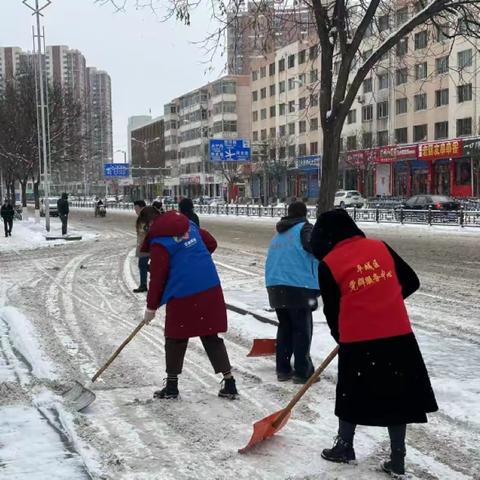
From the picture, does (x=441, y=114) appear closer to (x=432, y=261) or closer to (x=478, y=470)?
(x=432, y=261)

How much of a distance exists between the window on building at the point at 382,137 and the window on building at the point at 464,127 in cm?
874

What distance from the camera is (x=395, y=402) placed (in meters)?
3.68

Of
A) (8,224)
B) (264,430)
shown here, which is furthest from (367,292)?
(8,224)

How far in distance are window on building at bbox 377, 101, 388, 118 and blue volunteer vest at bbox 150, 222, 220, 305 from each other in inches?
2180

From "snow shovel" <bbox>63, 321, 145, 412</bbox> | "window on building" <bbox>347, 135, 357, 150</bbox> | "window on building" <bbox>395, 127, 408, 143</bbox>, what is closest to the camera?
"snow shovel" <bbox>63, 321, 145, 412</bbox>

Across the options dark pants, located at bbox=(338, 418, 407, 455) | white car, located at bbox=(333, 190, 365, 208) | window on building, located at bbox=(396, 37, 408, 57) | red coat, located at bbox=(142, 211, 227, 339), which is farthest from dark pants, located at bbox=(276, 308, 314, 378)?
white car, located at bbox=(333, 190, 365, 208)

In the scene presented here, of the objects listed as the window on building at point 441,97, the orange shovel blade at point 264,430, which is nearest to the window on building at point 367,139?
the window on building at point 441,97

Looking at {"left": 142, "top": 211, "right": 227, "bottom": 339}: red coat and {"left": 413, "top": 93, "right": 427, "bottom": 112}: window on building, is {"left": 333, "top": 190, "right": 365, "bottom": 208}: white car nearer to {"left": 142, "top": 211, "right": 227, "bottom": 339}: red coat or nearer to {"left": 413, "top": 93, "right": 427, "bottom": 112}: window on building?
{"left": 413, "top": 93, "right": 427, "bottom": 112}: window on building

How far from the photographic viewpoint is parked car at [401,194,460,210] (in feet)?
108

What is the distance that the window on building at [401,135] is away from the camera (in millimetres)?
56031

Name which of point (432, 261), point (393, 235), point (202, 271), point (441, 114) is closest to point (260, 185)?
point (441, 114)

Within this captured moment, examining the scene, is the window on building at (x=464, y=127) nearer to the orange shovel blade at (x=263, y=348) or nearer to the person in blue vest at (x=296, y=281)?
the orange shovel blade at (x=263, y=348)

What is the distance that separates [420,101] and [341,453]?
5335 centimetres

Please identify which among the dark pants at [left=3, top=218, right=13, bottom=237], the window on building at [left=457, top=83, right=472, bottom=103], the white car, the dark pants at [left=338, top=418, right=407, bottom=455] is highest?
the window on building at [left=457, top=83, right=472, bottom=103]
